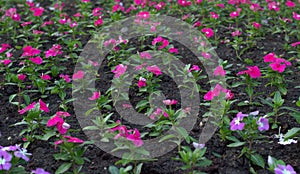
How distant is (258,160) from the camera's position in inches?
96.0

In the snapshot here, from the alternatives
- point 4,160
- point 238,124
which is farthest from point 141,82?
point 4,160

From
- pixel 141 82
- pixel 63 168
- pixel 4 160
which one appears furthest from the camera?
pixel 141 82

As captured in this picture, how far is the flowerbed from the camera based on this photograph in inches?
97.3

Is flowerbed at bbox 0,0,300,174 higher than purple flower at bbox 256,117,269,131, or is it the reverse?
purple flower at bbox 256,117,269,131

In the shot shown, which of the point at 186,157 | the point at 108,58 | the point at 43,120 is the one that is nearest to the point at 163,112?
the point at 186,157

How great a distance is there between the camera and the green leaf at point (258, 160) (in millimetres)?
2410

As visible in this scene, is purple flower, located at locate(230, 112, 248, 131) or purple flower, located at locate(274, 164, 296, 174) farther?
Answer: purple flower, located at locate(230, 112, 248, 131)

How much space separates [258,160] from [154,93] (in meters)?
1.10

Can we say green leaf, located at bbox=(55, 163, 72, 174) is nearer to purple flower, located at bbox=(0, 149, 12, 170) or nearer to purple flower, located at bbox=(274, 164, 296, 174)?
purple flower, located at bbox=(0, 149, 12, 170)

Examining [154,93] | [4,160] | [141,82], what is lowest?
[154,93]

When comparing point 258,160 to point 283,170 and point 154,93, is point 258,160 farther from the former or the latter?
point 154,93

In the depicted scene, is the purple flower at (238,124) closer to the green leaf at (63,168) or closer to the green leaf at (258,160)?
the green leaf at (258,160)

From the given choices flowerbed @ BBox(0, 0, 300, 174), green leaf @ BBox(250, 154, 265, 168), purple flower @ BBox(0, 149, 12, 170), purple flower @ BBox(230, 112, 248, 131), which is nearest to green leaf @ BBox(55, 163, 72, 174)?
flowerbed @ BBox(0, 0, 300, 174)

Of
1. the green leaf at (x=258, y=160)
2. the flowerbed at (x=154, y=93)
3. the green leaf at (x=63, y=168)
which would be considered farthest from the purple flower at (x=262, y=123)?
the green leaf at (x=63, y=168)
